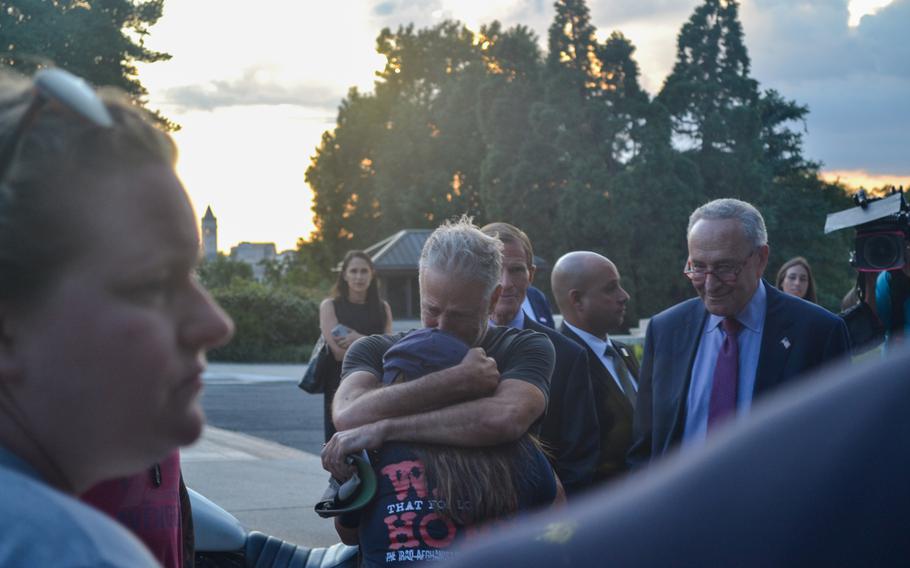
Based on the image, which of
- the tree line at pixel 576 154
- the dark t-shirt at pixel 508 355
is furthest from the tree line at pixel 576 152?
the dark t-shirt at pixel 508 355

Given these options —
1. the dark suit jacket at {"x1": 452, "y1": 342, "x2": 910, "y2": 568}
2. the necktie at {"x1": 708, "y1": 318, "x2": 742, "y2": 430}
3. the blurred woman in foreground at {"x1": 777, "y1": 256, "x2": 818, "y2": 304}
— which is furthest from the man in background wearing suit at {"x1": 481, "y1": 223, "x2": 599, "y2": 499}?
the blurred woman in foreground at {"x1": 777, "y1": 256, "x2": 818, "y2": 304}

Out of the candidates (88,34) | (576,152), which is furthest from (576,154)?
(88,34)

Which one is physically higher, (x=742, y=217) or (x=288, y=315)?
(x=742, y=217)

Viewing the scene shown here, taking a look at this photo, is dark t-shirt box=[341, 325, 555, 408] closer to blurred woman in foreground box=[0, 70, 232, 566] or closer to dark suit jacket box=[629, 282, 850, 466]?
dark suit jacket box=[629, 282, 850, 466]

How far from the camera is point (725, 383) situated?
4.23 m

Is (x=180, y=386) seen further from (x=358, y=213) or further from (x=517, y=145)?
(x=358, y=213)

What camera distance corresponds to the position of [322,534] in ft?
26.2

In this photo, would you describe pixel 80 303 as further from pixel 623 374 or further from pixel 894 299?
pixel 894 299

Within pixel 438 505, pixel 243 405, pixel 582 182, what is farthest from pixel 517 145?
pixel 438 505

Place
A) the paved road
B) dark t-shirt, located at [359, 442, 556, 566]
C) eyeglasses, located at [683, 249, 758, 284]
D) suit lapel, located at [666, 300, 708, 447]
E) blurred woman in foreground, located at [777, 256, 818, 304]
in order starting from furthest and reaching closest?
the paved road
blurred woman in foreground, located at [777, 256, 818, 304]
eyeglasses, located at [683, 249, 758, 284]
suit lapel, located at [666, 300, 708, 447]
dark t-shirt, located at [359, 442, 556, 566]

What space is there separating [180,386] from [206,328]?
6cm

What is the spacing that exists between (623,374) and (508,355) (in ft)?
6.86

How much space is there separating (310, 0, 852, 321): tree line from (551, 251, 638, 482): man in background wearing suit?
40578mm

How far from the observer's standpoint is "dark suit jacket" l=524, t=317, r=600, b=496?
4328 millimetres
